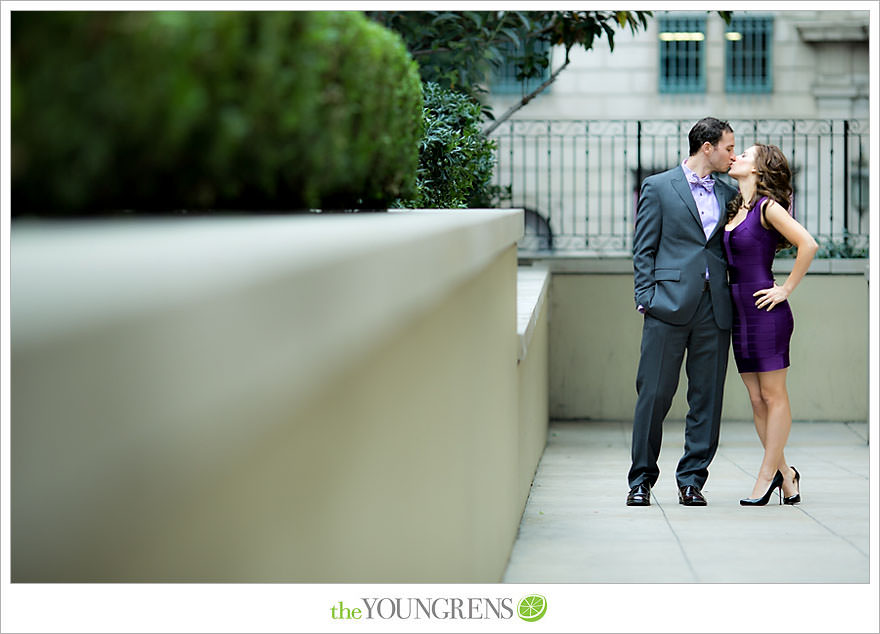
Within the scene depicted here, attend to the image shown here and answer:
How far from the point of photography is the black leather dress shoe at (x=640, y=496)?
16.2ft

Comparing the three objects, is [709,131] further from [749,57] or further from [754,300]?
[749,57]

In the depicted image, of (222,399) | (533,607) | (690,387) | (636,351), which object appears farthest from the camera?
(636,351)

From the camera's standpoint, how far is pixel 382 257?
1.27 meters

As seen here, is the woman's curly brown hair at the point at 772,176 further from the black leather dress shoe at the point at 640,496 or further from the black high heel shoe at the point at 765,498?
the black leather dress shoe at the point at 640,496

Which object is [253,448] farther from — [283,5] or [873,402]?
[873,402]

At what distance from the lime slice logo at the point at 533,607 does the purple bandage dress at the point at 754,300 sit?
131 inches

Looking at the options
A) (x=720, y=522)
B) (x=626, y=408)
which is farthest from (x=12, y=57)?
(x=626, y=408)

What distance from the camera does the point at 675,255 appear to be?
489cm

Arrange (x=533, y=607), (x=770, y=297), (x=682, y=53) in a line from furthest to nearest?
1. (x=682, y=53)
2. (x=770, y=297)
3. (x=533, y=607)

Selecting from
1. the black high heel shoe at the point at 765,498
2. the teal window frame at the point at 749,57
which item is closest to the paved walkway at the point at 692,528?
the black high heel shoe at the point at 765,498

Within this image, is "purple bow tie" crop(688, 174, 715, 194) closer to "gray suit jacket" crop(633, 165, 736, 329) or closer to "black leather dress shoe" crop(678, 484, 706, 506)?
"gray suit jacket" crop(633, 165, 736, 329)

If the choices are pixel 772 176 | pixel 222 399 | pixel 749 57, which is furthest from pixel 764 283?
pixel 749 57

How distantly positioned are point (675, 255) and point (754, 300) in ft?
1.46

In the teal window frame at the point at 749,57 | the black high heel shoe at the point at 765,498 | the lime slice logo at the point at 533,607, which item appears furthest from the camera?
the teal window frame at the point at 749,57
